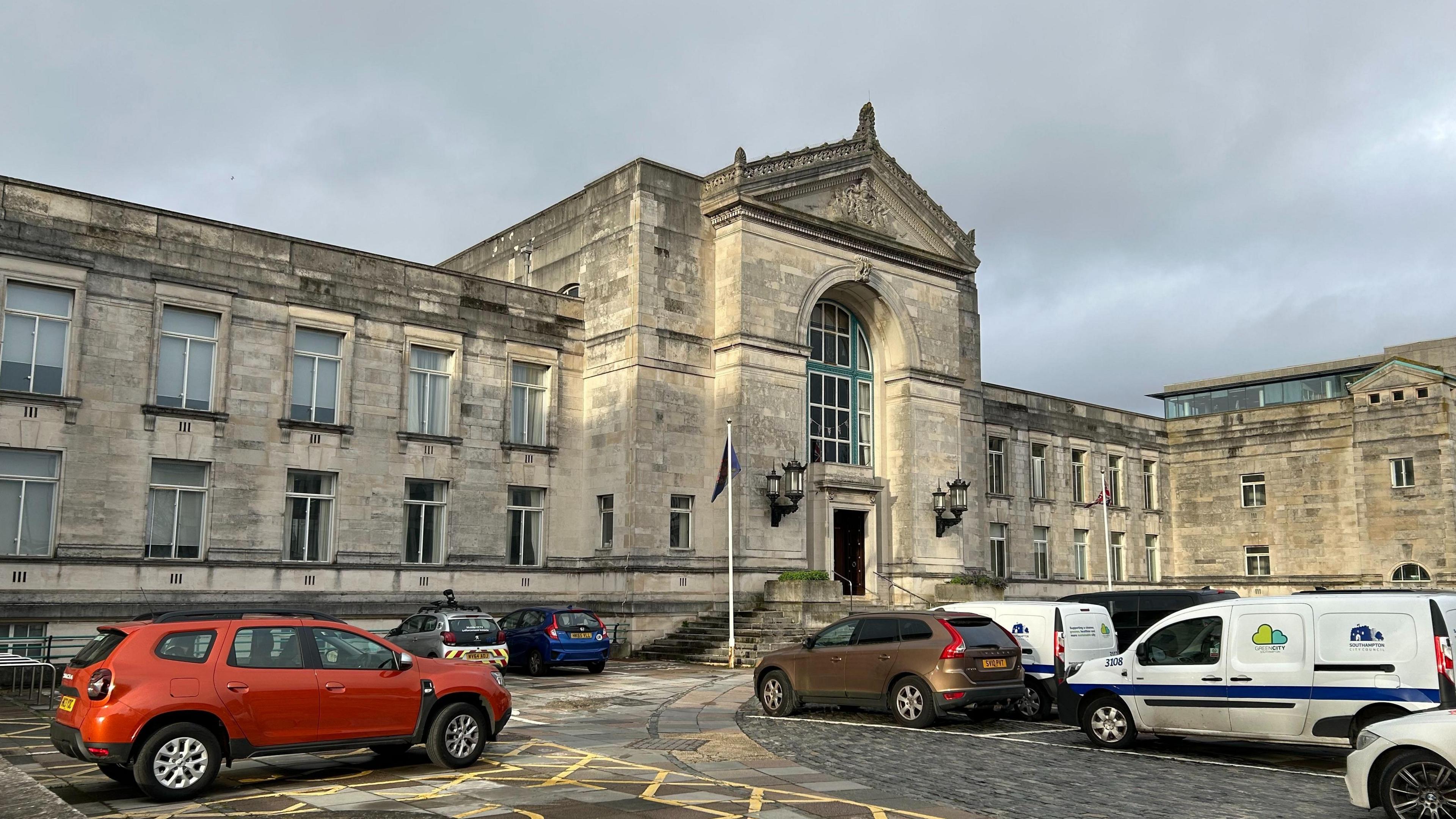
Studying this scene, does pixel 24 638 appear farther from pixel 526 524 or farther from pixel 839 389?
pixel 839 389

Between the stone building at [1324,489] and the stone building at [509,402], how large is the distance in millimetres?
13484

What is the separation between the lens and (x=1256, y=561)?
49438 mm

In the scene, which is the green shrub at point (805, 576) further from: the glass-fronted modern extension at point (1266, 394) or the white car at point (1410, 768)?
the glass-fronted modern extension at point (1266, 394)

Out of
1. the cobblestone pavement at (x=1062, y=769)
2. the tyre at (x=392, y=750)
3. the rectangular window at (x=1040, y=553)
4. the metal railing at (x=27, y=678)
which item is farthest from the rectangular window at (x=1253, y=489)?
the metal railing at (x=27, y=678)

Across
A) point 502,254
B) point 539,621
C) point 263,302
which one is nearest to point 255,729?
point 539,621

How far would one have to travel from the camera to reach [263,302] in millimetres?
27734

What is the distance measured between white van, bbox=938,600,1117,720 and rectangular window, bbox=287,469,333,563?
16.4m

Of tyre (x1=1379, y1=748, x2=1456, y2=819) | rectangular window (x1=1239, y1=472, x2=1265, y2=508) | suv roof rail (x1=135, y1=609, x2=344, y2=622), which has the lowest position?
tyre (x1=1379, y1=748, x2=1456, y2=819)

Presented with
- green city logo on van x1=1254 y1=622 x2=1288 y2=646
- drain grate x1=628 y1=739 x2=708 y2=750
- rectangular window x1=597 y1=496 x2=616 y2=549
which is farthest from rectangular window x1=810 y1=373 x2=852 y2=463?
green city logo on van x1=1254 y1=622 x2=1288 y2=646

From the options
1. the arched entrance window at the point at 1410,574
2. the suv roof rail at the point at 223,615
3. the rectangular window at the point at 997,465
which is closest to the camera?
the suv roof rail at the point at 223,615

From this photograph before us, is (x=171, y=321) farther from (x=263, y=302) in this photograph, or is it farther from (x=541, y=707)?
(x=541, y=707)

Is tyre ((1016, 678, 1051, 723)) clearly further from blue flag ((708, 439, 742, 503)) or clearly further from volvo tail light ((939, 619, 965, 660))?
blue flag ((708, 439, 742, 503))

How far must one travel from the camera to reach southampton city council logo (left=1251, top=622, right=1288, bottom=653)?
1379 cm

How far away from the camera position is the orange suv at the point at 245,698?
428 inches
